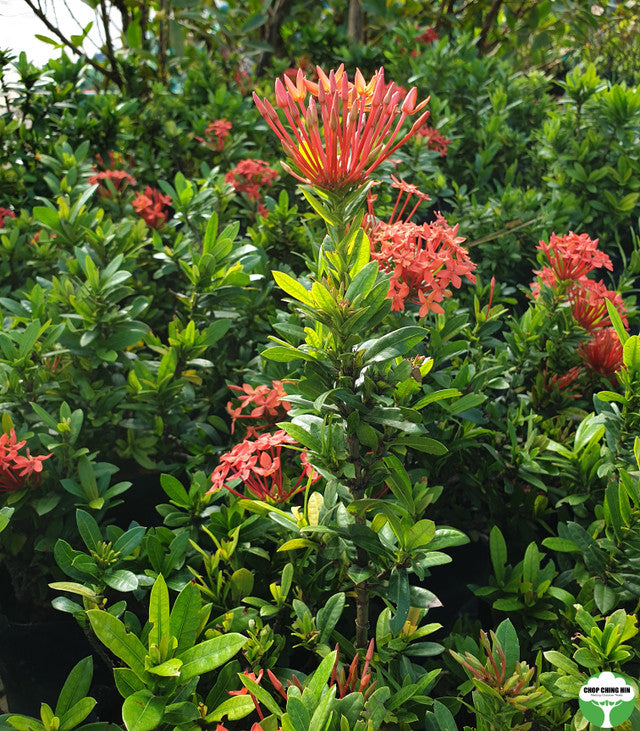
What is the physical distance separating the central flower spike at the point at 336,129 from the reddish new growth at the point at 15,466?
867mm

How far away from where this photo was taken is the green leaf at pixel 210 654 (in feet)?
2.99

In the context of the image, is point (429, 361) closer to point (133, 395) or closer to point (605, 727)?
point (605, 727)

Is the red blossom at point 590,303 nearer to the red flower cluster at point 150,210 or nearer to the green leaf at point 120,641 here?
the green leaf at point 120,641

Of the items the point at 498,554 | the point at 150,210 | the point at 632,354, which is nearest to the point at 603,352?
the point at 632,354

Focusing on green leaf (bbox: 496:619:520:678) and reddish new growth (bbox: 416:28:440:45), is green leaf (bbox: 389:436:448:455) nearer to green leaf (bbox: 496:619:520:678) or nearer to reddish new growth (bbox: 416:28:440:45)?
green leaf (bbox: 496:619:520:678)

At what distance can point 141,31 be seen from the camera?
13.5 ft

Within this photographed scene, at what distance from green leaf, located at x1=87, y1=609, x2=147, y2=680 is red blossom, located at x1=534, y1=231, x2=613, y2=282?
1328 millimetres

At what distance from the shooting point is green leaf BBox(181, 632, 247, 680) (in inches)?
35.9

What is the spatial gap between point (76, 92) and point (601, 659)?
9.88 feet

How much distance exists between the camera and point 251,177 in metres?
2.47

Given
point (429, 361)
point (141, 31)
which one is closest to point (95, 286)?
point (429, 361)

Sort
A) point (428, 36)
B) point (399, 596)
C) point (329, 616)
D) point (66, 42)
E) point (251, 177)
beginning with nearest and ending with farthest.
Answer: point (399, 596), point (329, 616), point (251, 177), point (66, 42), point (428, 36)

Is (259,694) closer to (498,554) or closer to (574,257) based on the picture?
(498,554)

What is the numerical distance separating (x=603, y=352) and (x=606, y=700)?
0.95 metres
